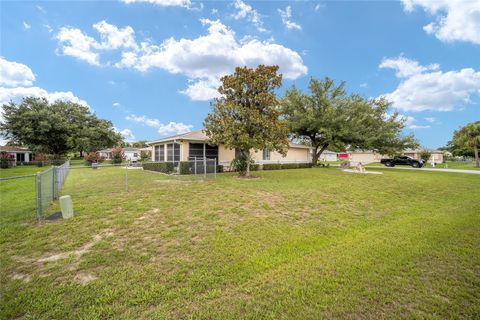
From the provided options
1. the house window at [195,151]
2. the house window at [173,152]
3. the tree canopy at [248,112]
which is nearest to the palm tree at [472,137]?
the tree canopy at [248,112]

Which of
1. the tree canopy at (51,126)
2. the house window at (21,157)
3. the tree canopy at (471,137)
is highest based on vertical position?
the tree canopy at (51,126)

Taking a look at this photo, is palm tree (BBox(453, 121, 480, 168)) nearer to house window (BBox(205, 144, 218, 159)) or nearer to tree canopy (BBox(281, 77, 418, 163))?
tree canopy (BBox(281, 77, 418, 163))

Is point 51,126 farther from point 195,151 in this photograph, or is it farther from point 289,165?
point 289,165

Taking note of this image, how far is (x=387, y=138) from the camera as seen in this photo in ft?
74.2

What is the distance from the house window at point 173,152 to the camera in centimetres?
1601

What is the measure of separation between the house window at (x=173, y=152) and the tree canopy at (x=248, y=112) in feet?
15.6

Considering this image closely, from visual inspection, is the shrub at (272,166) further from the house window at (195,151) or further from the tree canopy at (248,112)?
the tree canopy at (248,112)

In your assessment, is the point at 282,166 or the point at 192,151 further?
the point at 282,166

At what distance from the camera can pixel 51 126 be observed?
99.1 feet

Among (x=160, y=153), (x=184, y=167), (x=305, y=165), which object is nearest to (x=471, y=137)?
(x=305, y=165)

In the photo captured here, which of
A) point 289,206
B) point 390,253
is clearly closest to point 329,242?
point 390,253

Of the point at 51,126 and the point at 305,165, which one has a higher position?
the point at 51,126

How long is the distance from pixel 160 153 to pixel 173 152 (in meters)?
3.26

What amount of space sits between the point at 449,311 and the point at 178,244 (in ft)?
12.5
